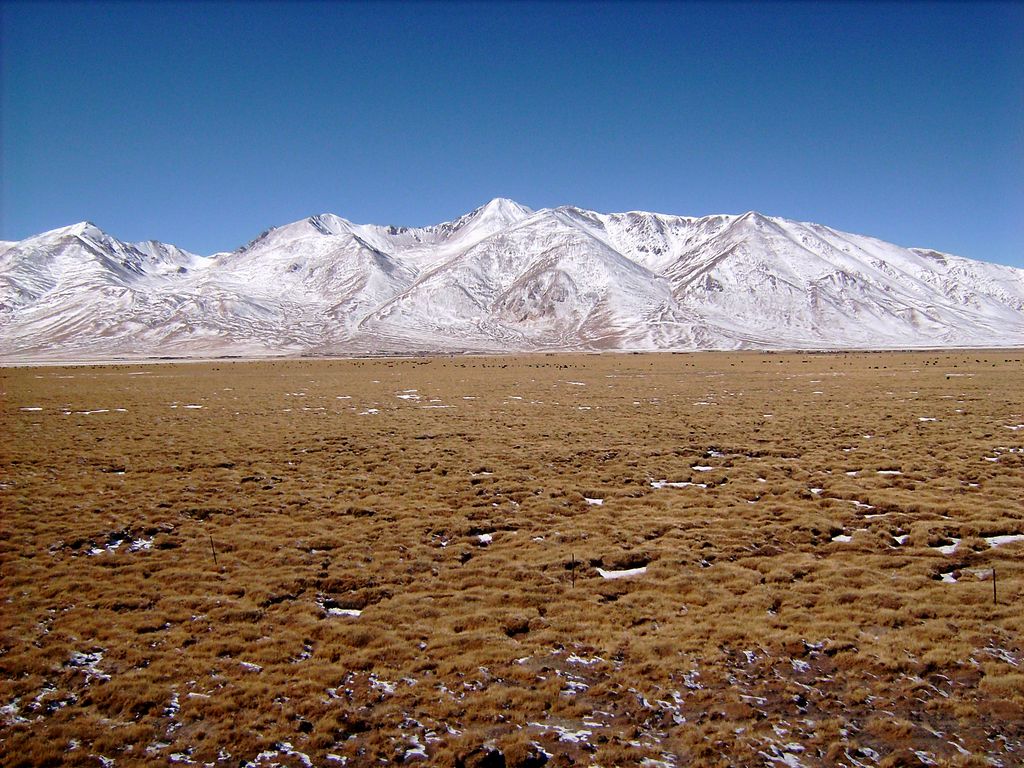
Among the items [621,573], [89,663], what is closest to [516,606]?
[621,573]

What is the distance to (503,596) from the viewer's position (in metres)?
10.9

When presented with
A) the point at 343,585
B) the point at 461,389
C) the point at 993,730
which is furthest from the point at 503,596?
the point at 461,389

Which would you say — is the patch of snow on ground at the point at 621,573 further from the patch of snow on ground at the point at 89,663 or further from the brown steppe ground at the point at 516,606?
the patch of snow on ground at the point at 89,663

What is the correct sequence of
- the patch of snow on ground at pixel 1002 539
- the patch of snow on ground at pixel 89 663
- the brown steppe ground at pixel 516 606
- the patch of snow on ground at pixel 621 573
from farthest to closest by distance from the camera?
the patch of snow on ground at pixel 1002 539 → the patch of snow on ground at pixel 621 573 → the patch of snow on ground at pixel 89 663 → the brown steppe ground at pixel 516 606

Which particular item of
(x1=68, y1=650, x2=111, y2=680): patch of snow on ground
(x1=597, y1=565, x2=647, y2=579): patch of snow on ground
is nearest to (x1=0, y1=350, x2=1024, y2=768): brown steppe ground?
(x1=68, y1=650, x2=111, y2=680): patch of snow on ground

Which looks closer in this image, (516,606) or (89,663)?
(89,663)

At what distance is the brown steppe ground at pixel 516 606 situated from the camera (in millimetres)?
7094

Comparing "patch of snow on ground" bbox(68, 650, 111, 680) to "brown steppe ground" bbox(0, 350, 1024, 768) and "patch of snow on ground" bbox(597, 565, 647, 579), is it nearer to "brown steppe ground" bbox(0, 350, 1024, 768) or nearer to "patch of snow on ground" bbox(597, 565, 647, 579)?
"brown steppe ground" bbox(0, 350, 1024, 768)

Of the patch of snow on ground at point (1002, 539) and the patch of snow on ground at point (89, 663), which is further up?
the patch of snow on ground at point (1002, 539)

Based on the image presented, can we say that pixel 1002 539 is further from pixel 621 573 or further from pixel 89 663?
pixel 89 663

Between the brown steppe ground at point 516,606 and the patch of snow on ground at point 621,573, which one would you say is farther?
the patch of snow on ground at point 621,573

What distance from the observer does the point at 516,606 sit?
10.5 meters

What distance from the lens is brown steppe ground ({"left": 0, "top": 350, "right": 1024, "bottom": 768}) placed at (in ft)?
23.3

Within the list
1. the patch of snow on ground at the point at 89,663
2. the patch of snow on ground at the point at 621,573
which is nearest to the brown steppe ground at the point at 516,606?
the patch of snow on ground at the point at 89,663
